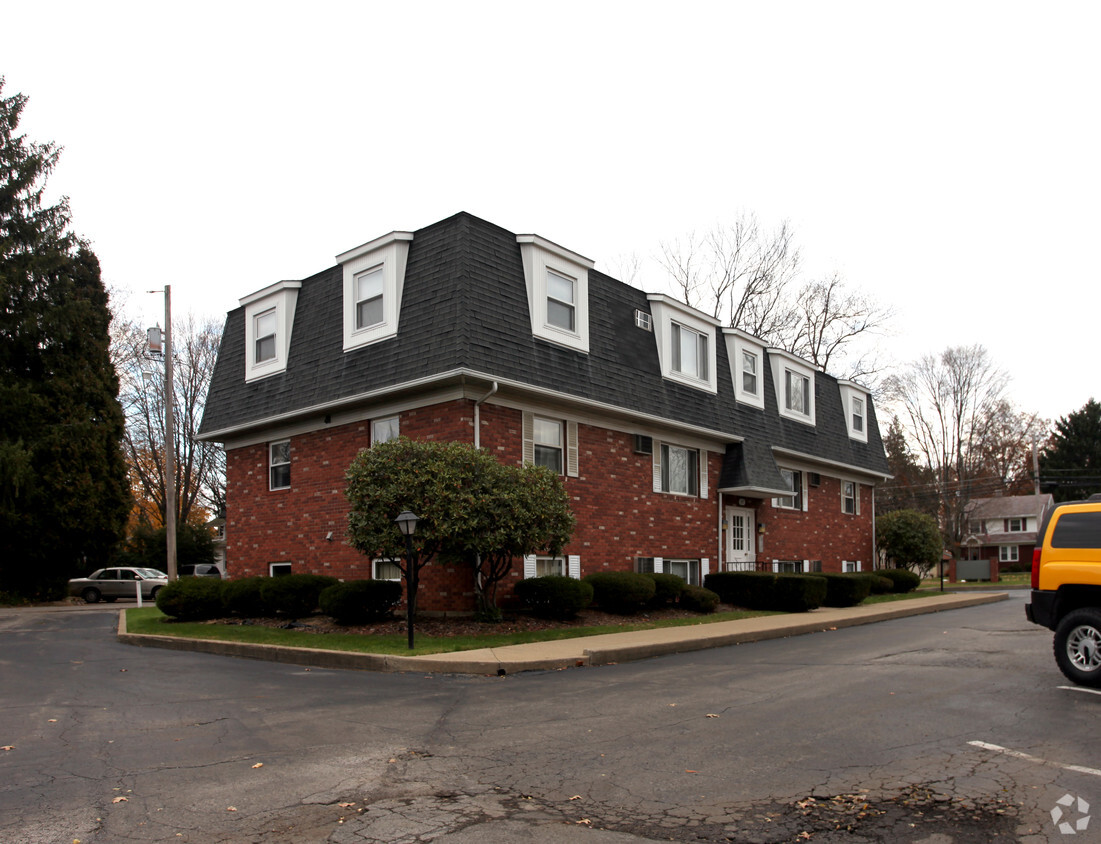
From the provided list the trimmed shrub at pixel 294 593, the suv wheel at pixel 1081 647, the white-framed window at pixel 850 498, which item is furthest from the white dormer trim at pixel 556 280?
the white-framed window at pixel 850 498

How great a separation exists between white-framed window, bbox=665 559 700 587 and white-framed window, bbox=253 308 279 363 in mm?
10339

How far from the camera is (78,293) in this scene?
3284cm

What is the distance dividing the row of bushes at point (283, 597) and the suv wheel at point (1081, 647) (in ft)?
33.4

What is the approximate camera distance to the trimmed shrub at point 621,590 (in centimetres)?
1661

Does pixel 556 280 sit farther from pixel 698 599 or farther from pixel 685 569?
pixel 685 569

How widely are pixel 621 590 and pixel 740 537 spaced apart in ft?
25.4

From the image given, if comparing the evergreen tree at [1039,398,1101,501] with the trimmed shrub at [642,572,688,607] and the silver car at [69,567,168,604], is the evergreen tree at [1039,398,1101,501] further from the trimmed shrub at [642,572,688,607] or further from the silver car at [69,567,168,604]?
the silver car at [69,567,168,604]

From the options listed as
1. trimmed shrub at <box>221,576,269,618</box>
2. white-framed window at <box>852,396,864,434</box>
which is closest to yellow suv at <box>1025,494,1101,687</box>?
trimmed shrub at <box>221,576,269,618</box>

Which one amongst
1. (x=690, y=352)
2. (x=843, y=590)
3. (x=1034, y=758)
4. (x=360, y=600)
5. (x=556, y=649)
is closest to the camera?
(x=1034, y=758)

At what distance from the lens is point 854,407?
30.3 metres

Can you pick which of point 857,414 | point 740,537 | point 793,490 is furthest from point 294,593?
point 857,414

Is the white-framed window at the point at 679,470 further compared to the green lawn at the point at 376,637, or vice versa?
the white-framed window at the point at 679,470

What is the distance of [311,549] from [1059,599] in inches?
556

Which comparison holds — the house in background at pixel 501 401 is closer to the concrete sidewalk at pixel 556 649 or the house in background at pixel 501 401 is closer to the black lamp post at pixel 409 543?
the black lamp post at pixel 409 543
